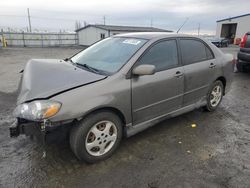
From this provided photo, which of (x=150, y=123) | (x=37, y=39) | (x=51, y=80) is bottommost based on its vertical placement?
(x=150, y=123)

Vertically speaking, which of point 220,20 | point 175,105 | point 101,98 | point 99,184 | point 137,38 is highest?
point 220,20

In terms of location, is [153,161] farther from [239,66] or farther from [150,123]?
[239,66]

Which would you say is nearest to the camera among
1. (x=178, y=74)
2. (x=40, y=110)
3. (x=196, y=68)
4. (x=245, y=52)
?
(x=40, y=110)

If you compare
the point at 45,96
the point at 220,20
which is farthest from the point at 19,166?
the point at 220,20

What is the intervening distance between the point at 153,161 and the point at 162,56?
1.54 meters

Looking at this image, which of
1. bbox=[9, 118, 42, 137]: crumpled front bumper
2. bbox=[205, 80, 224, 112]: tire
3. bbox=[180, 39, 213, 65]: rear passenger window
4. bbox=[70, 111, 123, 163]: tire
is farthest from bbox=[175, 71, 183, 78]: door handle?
bbox=[9, 118, 42, 137]: crumpled front bumper

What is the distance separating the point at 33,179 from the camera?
2385 millimetres

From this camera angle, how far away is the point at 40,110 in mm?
2207

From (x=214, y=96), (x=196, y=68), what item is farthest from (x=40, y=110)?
(x=214, y=96)

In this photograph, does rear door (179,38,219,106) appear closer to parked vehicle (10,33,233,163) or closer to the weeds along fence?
parked vehicle (10,33,233,163)

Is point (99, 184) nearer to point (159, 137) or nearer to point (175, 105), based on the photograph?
point (159, 137)

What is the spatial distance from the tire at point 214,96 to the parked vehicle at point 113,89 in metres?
0.20

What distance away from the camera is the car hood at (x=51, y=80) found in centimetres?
237

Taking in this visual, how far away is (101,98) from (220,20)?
38505 mm
